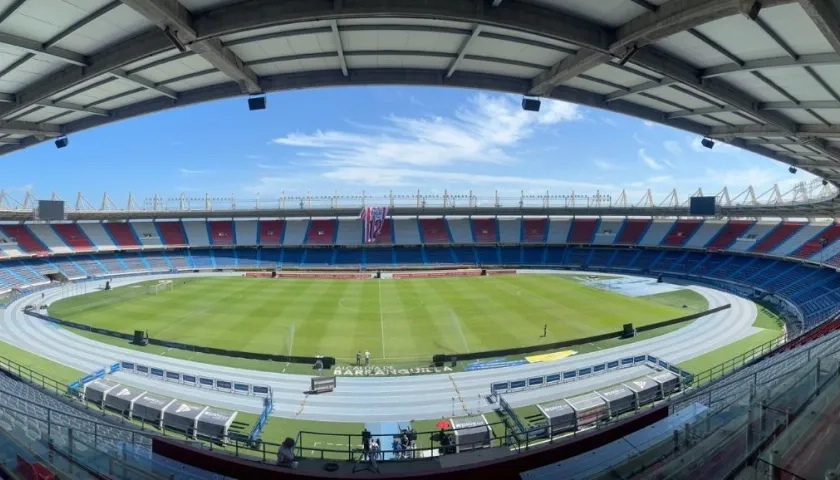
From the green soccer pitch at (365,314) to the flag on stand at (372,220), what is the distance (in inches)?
637

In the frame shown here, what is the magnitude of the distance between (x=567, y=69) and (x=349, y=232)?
188 feet

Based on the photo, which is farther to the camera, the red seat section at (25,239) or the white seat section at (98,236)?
the white seat section at (98,236)

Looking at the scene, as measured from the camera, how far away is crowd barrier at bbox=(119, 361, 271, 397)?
56.1 feet

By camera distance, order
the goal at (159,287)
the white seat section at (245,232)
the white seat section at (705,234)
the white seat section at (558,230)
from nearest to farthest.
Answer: the goal at (159,287) → the white seat section at (705,234) → the white seat section at (245,232) → the white seat section at (558,230)

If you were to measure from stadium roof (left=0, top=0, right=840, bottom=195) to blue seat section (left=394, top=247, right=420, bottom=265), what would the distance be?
47627 millimetres

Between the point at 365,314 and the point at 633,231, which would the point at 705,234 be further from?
the point at 365,314

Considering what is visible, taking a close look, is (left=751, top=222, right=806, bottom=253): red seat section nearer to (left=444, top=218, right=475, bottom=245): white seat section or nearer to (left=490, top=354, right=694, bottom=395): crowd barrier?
(left=444, top=218, right=475, bottom=245): white seat section

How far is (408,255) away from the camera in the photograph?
59312mm

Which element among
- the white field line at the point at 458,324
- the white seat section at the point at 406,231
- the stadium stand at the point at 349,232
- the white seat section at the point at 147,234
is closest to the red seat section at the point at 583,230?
the white seat section at the point at 406,231

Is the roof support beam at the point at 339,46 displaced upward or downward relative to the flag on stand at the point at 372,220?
upward

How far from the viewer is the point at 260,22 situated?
6012mm

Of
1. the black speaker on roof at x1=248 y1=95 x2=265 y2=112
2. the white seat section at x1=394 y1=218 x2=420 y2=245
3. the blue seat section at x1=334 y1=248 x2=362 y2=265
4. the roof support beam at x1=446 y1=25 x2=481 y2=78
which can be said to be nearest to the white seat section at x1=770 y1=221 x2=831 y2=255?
the white seat section at x1=394 y1=218 x2=420 y2=245

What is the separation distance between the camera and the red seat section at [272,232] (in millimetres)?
60875

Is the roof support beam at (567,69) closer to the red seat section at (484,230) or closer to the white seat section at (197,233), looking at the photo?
the red seat section at (484,230)
